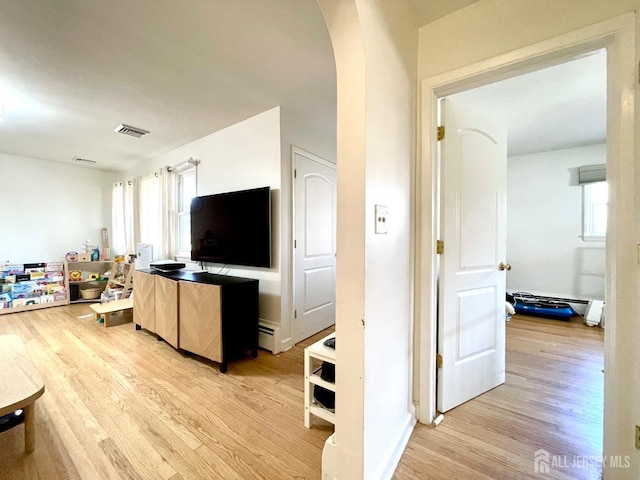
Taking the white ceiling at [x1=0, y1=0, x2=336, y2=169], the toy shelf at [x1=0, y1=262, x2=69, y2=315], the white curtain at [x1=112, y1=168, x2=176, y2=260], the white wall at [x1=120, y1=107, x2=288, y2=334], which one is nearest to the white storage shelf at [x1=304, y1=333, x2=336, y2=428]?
the white wall at [x1=120, y1=107, x2=288, y2=334]

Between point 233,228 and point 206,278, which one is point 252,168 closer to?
point 233,228

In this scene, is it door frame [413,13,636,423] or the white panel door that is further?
the white panel door

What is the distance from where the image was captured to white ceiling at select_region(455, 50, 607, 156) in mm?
1963

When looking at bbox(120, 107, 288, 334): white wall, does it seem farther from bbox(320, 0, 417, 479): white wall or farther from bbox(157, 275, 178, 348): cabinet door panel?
bbox(320, 0, 417, 479): white wall

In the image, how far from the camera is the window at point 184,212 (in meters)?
3.62

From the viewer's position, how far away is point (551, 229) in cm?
388

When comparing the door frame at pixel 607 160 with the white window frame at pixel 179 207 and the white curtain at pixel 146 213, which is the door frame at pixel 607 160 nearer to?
the white window frame at pixel 179 207

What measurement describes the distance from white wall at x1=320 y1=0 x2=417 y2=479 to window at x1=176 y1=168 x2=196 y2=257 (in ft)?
10.5

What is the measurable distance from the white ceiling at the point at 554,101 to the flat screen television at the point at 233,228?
2.07 meters

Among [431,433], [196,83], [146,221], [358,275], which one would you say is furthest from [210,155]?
[431,433]

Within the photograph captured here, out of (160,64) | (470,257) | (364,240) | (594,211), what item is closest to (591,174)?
(594,211)

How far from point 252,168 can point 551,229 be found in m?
4.48

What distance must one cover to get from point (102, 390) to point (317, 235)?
230 centimetres

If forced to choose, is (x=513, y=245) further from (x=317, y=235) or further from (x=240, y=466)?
(x=240, y=466)
